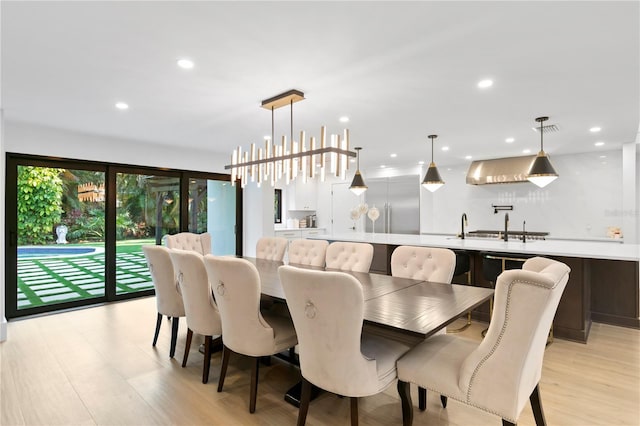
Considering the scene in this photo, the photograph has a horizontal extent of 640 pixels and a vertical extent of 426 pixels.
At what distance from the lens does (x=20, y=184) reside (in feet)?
13.5

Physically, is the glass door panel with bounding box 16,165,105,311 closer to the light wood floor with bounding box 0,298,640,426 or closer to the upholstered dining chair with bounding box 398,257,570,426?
the light wood floor with bounding box 0,298,640,426

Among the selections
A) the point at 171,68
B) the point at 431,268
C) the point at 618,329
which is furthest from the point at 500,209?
the point at 171,68

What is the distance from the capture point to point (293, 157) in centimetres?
A: 294

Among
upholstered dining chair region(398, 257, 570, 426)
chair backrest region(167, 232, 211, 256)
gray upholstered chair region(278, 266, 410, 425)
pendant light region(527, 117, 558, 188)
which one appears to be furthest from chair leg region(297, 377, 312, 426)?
pendant light region(527, 117, 558, 188)

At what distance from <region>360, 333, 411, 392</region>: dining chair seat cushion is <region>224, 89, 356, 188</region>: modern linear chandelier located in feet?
4.21

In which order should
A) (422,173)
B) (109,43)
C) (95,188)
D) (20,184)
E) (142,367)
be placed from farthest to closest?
(422,173) → (95,188) → (20,184) → (142,367) → (109,43)

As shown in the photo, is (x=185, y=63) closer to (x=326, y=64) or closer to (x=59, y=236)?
(x=326, y=64)

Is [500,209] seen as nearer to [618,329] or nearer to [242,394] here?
[618,329]

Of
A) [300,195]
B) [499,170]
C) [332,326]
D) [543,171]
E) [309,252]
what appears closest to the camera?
[332,326]

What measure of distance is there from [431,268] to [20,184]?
15.6ft

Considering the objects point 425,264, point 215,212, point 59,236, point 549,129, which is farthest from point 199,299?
point 549,129

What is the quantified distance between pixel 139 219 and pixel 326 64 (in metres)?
4.09

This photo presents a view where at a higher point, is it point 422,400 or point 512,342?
point 512,342

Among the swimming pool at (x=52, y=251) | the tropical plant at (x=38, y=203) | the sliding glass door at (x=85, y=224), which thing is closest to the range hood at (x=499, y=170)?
the sliding glass door at (x=85, y=224)
